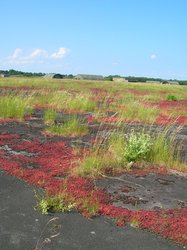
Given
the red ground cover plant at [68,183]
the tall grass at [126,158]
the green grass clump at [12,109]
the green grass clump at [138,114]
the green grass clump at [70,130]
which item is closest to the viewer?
the red ground cover plant at [68,183]

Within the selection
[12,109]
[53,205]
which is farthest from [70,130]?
[53,205]

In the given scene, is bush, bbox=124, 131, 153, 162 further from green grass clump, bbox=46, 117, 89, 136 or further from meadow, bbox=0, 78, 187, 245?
green grass clump, bbox=46, 117, 89, 136

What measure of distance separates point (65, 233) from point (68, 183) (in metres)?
2.24

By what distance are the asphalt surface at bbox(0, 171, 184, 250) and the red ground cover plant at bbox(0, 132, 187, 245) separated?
9.6 inches

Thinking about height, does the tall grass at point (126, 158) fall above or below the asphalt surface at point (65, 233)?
above

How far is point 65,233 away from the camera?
6.21 meters

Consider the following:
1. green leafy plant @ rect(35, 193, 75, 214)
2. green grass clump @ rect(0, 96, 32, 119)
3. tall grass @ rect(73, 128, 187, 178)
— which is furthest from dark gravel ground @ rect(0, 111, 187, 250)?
green grass clump @ rect(0, 96, 32, 119)

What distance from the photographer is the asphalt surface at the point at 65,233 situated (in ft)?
19.1

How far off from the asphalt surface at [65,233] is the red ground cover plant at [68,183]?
24 centimetres

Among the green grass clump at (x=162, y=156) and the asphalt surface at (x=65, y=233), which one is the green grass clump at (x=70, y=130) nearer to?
the green grass clump at (x=162, y=156)

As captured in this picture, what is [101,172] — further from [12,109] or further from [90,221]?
[12,109]

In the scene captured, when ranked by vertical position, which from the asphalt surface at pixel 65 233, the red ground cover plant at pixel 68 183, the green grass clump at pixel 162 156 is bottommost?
the asphalt surface at pixel 65 233

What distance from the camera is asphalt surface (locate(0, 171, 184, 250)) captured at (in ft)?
19.1

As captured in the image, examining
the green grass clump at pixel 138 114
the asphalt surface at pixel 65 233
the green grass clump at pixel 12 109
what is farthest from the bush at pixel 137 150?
the green grass clump at pixel 138 114
